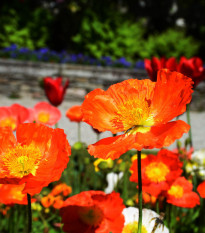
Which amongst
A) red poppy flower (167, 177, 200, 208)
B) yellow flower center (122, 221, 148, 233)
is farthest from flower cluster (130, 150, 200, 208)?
yellow flower center (122, 221, 148, 233)

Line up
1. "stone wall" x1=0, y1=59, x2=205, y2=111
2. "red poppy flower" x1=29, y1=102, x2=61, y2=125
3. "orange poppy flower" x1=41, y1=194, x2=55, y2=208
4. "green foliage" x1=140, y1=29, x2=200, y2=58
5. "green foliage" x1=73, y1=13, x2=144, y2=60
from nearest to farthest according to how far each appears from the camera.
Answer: "orange poppy flower" x1=41, y1=194, x2=55, y2=208, "red poppy flower" x1=29, y1=102, x2=61, y2=125, "stone wall" x1=0, y1=59, x2=205, y2=111, "green foliage" x1=73, y1=13, x2=144, y2=60, "green foliage" x1=140, y1=29, x2=200, y2=58

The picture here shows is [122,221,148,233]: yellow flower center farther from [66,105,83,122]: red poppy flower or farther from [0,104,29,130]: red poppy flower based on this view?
[66,105,83,122]: red poppy flower

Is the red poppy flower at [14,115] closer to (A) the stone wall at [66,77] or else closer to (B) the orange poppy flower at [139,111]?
(B) the orange poppy flower at [139,111]

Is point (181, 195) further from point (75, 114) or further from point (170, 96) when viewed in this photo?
point (75, 114)

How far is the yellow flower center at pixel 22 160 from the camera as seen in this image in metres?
0.62

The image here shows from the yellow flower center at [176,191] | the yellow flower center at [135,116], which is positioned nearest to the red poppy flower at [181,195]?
the yellow flower center at [176,191]

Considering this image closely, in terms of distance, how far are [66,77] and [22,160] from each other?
497 centimetres

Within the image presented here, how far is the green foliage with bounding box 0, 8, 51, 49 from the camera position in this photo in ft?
21.9

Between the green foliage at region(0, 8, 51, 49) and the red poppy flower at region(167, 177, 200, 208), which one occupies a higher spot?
the green foliage at region(0, 8, 51, 49)

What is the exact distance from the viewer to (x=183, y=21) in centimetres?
1007

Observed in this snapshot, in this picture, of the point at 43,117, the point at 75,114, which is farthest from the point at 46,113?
the point at 75,114

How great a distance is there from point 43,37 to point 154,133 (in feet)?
22.1

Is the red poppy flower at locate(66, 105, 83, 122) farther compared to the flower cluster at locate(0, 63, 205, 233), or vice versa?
the red poppy flower at locate(66, 105, 83, 122)

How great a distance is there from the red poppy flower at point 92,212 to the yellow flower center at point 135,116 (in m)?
0.19
